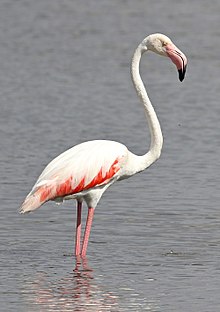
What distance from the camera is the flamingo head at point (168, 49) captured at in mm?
11531

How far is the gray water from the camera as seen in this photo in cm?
1016

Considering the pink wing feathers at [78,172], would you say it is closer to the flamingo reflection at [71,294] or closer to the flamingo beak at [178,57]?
the flamingo reflection at [71,294]

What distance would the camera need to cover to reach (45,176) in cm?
1100

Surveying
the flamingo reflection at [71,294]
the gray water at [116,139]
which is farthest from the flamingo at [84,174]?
the flamingo reflection at [71,294]

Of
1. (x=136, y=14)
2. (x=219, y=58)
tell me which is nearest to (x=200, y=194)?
(x=219, y=58)

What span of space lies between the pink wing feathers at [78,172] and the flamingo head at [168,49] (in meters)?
0.94

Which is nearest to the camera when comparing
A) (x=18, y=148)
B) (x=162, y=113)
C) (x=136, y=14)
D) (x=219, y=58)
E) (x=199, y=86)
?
(x=18, y=148)

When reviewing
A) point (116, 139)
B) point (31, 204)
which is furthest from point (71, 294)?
point (116, 139)

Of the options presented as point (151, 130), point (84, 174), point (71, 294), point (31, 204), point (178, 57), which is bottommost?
point (71, 294)

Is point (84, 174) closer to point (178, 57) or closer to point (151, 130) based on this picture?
point (151, 130)

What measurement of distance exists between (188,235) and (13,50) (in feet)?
43.9

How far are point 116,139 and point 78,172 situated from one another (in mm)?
5694

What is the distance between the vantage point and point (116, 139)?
1666 cm

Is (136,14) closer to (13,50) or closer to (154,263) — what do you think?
(13,50)
